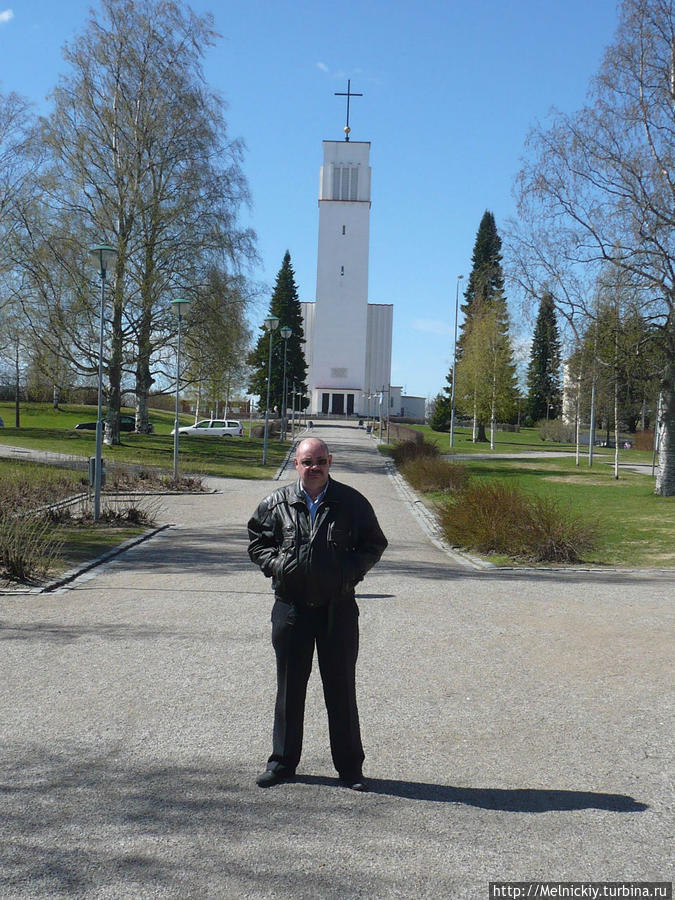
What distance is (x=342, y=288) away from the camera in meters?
101

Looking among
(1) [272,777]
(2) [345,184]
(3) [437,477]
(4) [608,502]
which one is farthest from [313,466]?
(2) [345,184]

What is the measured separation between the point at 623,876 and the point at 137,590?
Answer: 24.3 ft

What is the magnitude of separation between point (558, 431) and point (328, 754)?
74.8 metres

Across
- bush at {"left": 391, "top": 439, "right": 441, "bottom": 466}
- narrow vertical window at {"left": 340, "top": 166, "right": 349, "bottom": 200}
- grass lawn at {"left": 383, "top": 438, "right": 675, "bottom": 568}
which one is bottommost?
grass lawn at {"left": 383, "top": 438, "right": 675, "bottom": 568}

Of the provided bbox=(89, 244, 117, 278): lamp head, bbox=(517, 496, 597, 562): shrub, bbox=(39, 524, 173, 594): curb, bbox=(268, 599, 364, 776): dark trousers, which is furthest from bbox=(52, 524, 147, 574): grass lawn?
bbox=(268, 599, 364, 776): dark trousers

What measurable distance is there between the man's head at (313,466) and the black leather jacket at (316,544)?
52 millimetres

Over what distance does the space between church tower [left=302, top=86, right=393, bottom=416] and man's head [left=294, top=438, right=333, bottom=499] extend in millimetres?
96376

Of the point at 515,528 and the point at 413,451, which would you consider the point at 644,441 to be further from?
the point at 515,528

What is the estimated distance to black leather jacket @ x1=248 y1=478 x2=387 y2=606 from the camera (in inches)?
174

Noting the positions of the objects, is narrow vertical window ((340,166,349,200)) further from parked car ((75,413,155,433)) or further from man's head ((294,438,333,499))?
man's head ((294,438,333,499))

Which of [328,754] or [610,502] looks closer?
[328,754]

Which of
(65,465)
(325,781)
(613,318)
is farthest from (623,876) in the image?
(65,465)

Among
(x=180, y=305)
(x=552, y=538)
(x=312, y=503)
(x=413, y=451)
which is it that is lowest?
(x=552, y=538)

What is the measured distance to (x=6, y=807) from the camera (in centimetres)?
423
